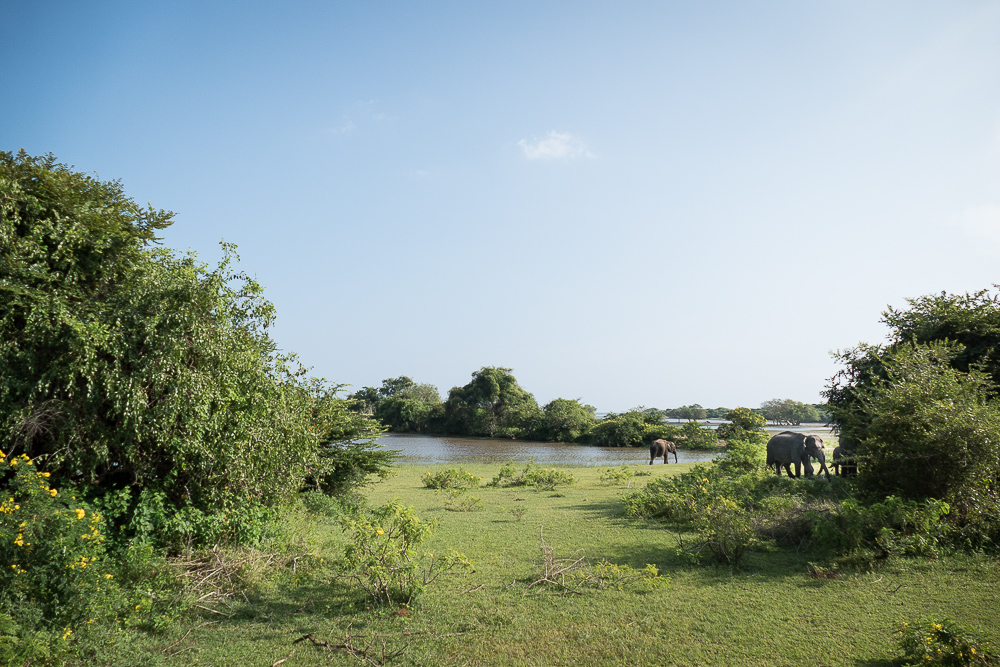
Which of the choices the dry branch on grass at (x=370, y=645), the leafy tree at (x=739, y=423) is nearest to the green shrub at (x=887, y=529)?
the dry branch on grass at (x=370, y=645)

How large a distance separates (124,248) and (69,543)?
418cm

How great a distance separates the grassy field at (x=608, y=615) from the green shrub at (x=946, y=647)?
15.4 inches

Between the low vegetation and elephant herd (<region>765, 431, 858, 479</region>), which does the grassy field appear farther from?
elephant herd (<region>765, 431, 858, 479</region>)

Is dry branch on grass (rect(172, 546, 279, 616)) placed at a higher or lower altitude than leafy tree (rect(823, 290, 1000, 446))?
lower

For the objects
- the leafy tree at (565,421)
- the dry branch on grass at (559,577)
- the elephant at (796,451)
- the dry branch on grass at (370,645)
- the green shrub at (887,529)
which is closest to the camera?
the dry branch on grass at (370,645)

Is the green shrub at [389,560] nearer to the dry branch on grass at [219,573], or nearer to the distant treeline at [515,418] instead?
the dry branch on grass at [219,573]

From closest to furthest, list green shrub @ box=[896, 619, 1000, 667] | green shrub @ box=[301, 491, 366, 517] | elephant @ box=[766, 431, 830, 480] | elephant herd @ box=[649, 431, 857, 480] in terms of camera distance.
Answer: green shrub @ box=[896, 619, 1000, 667] < green shrub @ box=[301, 491, 366, 517] < elephant herd @ box=[649, 431, 857, 480] < elephant @ box=[766, 431, 830, 480]

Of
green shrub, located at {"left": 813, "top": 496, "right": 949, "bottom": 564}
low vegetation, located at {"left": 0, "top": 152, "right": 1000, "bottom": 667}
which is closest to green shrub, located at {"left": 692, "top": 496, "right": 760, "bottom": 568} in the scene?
low vegetation, located at {"left": 0, "top": 152, "right": 1000, "bottom": 667}

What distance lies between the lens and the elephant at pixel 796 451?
49.1 feet

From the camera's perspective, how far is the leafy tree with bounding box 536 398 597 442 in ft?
179

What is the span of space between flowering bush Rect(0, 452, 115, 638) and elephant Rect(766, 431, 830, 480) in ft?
50.5

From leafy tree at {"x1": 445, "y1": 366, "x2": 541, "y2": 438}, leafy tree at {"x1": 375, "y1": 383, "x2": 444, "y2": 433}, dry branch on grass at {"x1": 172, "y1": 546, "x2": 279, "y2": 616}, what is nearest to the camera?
dry branch on grass at {"x1": 172, "y1": 546, "x2": 279, "y2": 616}

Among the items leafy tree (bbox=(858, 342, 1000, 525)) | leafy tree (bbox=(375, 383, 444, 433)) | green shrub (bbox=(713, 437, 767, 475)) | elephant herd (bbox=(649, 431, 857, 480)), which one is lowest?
leafy tree (bbox=(375, 383, 444, 433))

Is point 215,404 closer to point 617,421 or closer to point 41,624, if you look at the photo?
point 41,624
